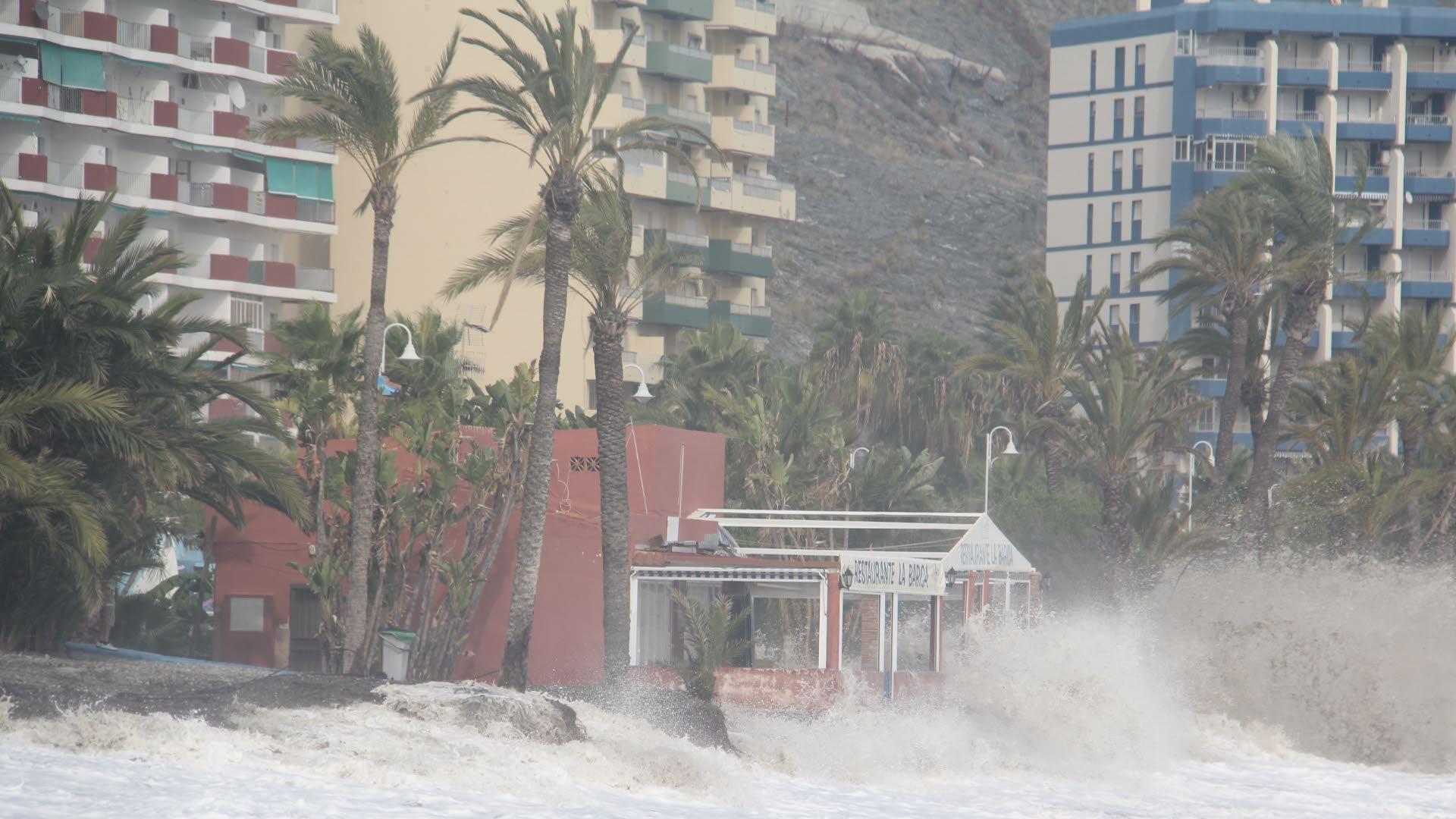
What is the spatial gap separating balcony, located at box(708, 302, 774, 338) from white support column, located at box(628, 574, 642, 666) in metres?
43.5

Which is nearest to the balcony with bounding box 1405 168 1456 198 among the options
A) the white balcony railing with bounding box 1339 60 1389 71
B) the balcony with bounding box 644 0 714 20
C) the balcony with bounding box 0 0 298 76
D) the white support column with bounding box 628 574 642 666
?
the white balcony railing with bounding box 1339 60 1389 71

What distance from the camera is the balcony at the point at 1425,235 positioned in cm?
8462

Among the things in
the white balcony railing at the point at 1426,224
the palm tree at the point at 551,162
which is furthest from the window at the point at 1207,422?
the palm tree at the point at 551,162

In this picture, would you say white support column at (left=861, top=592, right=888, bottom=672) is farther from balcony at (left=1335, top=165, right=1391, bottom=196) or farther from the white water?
balcony at (left=1335, top=165, right=1391, bottom=196)

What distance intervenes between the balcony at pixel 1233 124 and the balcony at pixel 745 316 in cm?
2193

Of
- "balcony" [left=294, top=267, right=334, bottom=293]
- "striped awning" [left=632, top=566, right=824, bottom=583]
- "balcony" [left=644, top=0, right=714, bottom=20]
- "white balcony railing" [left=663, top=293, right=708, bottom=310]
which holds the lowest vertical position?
"striped awning" [left=632, top=566, right=824, bottom=583]

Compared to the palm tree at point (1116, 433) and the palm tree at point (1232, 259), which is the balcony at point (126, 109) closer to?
the palm tree at point (1116, 433)

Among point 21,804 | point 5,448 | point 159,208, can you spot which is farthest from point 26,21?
point 21,804

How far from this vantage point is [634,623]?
3031cm

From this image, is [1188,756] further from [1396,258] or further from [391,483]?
[1396,258]

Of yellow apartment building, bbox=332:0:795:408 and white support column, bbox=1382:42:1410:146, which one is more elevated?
white support column, bbox=1382:42:1410:146

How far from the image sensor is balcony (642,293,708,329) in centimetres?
7131

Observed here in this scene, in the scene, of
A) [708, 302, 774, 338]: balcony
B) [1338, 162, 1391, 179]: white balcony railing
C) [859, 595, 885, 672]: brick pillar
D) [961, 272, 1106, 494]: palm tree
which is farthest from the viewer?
[1338, 162, 1391, 179]: white balcony railing

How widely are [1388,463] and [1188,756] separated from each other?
18.7m
